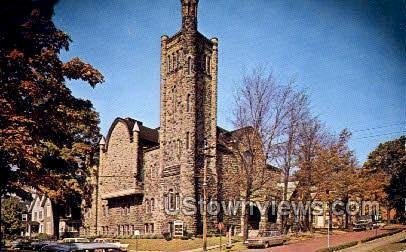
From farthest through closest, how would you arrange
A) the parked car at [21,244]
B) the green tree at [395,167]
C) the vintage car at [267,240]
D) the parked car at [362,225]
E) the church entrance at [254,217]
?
the church entrance at [254,217], the vintage car at [267,240], the parked car at [362,225], the green tree at [395,167], the parked car at [21,244]

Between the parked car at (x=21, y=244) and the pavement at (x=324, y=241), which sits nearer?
the parked car at (x=21, y=244)

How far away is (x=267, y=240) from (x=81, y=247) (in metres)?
7.99

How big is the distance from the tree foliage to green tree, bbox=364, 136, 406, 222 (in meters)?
4.53

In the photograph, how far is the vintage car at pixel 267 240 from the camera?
43.6 feet

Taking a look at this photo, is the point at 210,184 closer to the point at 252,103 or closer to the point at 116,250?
the point at 252,103

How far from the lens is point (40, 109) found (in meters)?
5.35

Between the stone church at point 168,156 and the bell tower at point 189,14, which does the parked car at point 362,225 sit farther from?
the bell tower at point 189,14

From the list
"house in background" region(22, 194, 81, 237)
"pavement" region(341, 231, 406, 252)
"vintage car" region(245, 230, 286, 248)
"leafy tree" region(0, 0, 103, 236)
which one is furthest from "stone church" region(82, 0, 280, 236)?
"pavement" region(341, 231, 406, 252)

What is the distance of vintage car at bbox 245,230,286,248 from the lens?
1329 cm

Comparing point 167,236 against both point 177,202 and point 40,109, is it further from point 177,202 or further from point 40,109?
point 177,202

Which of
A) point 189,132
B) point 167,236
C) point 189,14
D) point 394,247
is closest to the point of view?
point 189,14

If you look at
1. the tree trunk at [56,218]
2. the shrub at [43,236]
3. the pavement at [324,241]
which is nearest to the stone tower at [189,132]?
the pavement at [324,241]

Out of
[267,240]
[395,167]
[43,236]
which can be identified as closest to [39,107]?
[43,236]

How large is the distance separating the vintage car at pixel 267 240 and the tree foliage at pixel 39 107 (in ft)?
26.9
